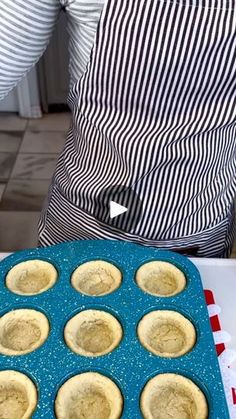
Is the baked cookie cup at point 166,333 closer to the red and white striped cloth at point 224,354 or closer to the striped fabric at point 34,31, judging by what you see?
the red and white striped cloth at point 224,354

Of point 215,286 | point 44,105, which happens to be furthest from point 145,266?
point 44,105

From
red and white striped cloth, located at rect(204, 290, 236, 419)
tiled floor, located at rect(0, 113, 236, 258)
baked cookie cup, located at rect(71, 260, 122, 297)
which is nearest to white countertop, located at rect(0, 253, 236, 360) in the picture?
red and white striped cloth, located at rect(204, 290, 236, 419)

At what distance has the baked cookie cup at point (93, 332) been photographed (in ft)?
1.80

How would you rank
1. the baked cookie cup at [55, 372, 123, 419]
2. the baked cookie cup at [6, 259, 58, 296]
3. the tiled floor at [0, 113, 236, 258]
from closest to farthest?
the baked cookie cup at [55, 372, 123, 419] → the baked cookie cup at [6, 259, 58, 296] → the tiled floor at [0, 113, 236, 258]

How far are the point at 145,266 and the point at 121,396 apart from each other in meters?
0.16

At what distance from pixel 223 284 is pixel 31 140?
1504mm

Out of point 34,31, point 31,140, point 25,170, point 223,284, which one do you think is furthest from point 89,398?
point 31,140

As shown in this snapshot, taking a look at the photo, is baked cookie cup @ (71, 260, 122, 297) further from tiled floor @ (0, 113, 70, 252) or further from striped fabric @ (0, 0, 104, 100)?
tiled floor @ (0, 113, 70, 252)

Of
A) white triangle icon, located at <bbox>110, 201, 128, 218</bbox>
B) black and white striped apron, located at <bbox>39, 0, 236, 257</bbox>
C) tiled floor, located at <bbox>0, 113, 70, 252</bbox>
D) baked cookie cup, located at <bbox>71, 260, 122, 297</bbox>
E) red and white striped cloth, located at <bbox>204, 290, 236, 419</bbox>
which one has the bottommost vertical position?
tiled floor, located at <bbox>0, 113, 70, 252</bbox>

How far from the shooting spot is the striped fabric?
24.0 inches

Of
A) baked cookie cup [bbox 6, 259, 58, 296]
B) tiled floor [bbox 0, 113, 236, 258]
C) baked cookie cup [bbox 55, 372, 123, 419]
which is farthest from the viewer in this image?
tiled floor [bbox 0, 113, 236, 258]

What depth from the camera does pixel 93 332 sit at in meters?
0.58

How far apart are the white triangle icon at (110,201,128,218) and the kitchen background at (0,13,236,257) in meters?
0.90
